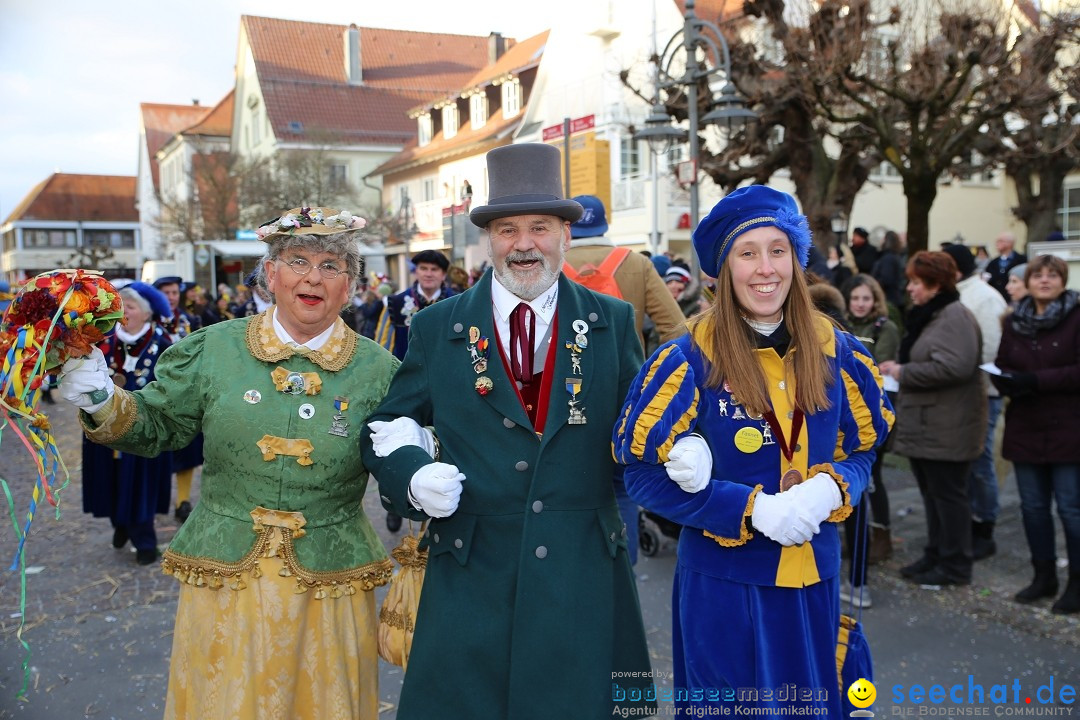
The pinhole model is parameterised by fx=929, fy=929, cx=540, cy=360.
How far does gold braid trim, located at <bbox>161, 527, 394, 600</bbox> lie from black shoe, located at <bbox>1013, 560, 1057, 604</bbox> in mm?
3934

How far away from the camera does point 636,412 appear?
2.60 metres

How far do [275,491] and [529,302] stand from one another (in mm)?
986

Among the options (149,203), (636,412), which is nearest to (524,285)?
(636,412)

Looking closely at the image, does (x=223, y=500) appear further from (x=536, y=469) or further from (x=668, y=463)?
(x=668, y=463)

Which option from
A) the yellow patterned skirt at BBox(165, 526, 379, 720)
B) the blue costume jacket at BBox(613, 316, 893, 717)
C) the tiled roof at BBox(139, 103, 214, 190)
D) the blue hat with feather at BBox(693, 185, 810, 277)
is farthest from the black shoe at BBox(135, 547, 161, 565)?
the tiled roof at BBox(139, 103, 214, 190)

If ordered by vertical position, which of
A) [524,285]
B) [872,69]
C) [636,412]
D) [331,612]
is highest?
[872,69]

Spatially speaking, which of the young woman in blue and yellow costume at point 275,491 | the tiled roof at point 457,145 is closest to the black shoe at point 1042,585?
the young woman in blue and yellow costume at point 275,491

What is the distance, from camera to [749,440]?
259 centimetres

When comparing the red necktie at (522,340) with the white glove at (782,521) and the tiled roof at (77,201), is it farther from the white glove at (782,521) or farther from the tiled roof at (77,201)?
the tiled roof at (77,201)

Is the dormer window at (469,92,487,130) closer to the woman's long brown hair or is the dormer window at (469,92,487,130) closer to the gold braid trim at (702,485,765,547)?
the woman's long brown hair

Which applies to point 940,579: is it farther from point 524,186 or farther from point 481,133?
point 481,133

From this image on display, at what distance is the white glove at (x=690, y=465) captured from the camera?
247 cm

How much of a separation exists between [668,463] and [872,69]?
34.8ft

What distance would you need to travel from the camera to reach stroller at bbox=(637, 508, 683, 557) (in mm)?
6172
